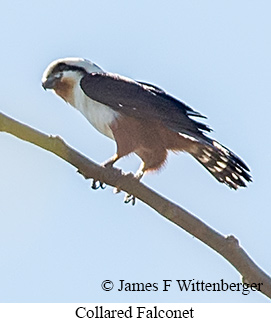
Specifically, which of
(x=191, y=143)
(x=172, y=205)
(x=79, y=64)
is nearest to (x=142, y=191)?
(x=172, y=205)

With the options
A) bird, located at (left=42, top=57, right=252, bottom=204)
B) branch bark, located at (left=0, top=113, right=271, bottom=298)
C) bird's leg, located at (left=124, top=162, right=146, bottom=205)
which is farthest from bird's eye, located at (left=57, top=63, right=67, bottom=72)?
branch bark, located at (left=0, top=113, right=271, bottom=298)

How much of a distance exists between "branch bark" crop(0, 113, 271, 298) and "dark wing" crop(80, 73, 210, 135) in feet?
3.64

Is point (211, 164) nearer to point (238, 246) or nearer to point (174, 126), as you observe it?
point (174, 126)

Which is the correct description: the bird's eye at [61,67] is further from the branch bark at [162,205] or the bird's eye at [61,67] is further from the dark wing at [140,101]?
the branch bark at [162,205]

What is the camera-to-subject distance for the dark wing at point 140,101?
19.3ft

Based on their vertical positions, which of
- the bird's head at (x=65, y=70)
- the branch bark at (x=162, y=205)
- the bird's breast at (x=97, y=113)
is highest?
the bird's head at (x=65, y=70)

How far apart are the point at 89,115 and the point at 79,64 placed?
0.69m

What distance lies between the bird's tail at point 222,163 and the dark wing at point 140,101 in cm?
17

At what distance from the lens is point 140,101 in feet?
20.1

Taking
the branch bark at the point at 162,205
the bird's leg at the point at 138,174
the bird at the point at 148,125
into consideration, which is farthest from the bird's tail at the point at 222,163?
the branch bark at the point at 162,205

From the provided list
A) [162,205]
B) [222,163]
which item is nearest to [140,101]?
[222,163]

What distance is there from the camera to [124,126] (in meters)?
5.98
